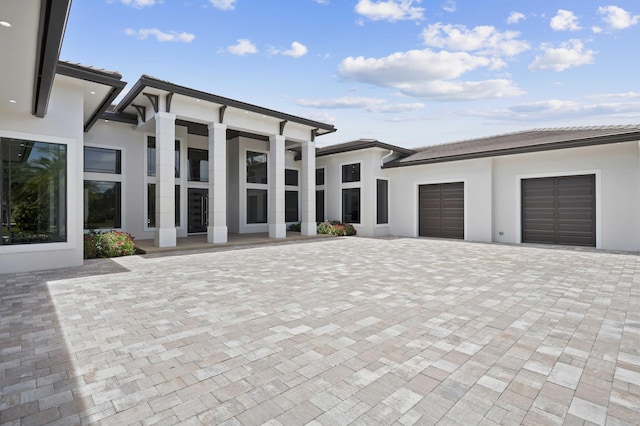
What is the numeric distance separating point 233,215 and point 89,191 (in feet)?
19.6

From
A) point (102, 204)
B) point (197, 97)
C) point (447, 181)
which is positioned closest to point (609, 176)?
point (447, 181)

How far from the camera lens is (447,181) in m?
13.9

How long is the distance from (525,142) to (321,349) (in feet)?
40.6

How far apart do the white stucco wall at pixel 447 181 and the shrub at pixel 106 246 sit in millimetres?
11065

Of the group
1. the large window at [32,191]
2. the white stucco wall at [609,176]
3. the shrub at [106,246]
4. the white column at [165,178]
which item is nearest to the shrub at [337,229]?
the white column at [165,178]

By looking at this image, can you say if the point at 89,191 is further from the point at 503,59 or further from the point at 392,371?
the point at 503,59

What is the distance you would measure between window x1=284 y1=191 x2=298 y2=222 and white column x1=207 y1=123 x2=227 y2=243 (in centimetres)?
574

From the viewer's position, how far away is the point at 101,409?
2.26m

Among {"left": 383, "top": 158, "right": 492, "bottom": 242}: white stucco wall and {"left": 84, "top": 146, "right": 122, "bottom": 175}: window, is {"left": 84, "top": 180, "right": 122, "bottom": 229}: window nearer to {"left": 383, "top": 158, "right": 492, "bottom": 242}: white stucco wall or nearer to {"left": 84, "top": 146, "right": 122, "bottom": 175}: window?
{"left": 84, "top": 146, "right": 122, "bottom": 175}: window

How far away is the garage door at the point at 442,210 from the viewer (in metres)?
13.7

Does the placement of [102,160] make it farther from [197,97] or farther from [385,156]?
[385,156]

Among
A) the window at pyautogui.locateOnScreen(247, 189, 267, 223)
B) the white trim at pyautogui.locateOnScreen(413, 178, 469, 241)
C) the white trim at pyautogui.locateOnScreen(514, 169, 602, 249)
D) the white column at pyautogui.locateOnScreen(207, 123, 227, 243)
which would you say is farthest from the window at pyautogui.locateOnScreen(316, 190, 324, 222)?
the white trim at pyautogui.locateOnScreen(514, 169, 602, 249)

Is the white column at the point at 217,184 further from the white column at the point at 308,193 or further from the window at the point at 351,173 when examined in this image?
the window at the point at 351,173

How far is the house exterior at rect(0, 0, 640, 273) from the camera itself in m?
7.02
